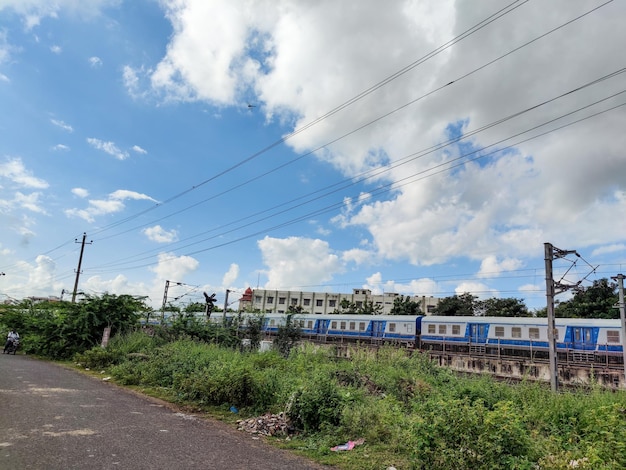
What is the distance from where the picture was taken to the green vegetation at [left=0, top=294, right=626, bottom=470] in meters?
4.43

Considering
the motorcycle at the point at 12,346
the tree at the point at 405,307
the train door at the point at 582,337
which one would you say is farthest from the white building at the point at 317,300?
the motorcycle at the point at 12,346

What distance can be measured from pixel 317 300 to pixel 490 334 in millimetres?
60347

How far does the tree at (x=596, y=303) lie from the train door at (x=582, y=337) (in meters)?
13.9

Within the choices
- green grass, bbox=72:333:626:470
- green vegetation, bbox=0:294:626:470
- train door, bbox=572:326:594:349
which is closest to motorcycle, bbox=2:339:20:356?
green vegetation, bbox=0:294:626:470

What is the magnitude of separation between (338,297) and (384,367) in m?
75.5

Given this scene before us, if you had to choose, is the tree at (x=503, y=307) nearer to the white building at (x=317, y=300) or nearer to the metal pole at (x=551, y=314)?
the white building at (x=317, y=300)

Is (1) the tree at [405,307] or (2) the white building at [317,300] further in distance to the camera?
(2) the white building at [317,300]

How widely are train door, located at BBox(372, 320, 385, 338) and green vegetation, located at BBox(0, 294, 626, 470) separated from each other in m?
20.9

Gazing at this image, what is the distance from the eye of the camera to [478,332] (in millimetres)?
28703

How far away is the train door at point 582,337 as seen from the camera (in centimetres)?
2431

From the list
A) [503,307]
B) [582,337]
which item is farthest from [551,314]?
[503,307]

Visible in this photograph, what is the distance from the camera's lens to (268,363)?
11.1 meters

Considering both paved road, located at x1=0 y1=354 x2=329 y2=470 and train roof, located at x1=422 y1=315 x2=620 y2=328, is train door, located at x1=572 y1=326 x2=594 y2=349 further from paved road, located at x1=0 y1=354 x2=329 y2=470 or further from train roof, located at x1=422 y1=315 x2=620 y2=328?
paved road, located at x1=0 y1=354 x2=329 y2=470

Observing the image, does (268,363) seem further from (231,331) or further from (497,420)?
(231,331)
